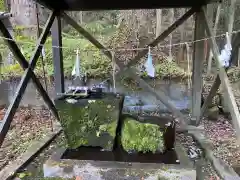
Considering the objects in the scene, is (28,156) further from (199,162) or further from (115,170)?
(199,162)

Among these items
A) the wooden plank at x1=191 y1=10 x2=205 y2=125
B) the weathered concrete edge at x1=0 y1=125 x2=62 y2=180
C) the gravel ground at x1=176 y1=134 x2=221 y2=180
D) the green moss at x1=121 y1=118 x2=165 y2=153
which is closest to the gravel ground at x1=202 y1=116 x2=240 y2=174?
the gravel ground at x1=176 y1=134 x2=221 y2=180

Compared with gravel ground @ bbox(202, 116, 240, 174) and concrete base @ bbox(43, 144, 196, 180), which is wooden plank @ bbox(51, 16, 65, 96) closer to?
concrete base @ bbox(43, 144, 196, 180)

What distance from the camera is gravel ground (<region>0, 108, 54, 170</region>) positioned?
12.4 feet

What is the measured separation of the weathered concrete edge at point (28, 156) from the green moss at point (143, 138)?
1252 mm

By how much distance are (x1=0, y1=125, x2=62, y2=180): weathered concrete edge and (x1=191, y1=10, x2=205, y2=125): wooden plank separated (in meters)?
2.33

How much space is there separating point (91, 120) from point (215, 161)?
1635mm

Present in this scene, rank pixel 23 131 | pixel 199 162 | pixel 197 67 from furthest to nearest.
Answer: pixel 23 131 < pixel 197 67 < pixel 199 162

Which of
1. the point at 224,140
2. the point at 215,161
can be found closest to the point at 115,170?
the point at 215,161

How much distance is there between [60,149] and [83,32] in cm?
209

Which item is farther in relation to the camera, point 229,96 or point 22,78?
point 22,78

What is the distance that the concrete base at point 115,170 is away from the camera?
2.81m

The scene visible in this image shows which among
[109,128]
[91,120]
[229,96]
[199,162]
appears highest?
[229,96]

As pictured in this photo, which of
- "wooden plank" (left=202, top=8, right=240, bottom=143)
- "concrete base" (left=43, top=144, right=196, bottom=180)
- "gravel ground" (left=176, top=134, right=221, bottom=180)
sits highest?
"wooden plank" (left=202, top=8, right=240, bottom=143)

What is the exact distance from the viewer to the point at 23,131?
4.54 metres
